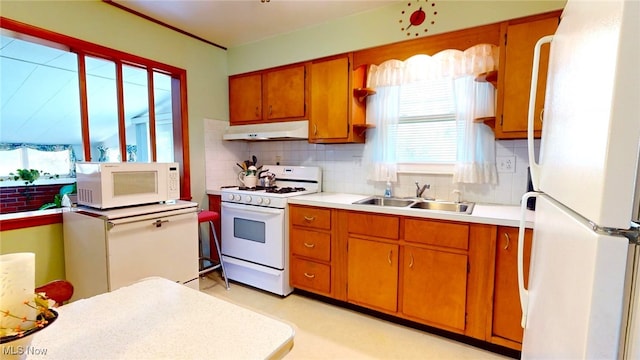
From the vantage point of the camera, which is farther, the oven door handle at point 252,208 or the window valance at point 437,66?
the oven door handle at point 252,208

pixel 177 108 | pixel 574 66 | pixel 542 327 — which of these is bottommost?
pixel 542 327

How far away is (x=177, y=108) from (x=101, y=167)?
4.17ft

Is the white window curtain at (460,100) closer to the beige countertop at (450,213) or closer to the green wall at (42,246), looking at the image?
the beige countertop at (450,213)

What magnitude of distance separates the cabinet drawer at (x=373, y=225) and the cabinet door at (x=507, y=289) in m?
0.68

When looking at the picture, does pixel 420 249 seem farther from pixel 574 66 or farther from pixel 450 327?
pixel 574 66

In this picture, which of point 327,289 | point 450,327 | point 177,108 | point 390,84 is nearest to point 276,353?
point 450,327

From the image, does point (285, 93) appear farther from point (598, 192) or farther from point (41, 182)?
point (41, 182)

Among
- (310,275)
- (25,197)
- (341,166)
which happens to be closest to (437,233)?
(310,275)

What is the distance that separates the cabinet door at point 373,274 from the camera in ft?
7.29

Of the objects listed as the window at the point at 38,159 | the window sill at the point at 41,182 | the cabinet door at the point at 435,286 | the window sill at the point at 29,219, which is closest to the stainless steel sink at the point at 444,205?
the cabinet door at the point at 435,286

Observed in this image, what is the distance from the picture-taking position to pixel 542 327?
0.87 meters

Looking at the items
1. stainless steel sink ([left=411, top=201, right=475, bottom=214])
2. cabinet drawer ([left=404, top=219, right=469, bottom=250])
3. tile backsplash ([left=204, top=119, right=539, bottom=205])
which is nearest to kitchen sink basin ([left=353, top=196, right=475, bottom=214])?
stainless steel sink ([left=411, top=201, right=475, bottom=214])

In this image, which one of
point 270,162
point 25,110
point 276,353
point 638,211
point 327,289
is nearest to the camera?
point 638,211

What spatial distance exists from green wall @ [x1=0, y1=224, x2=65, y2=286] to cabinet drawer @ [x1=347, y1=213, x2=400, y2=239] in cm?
222
